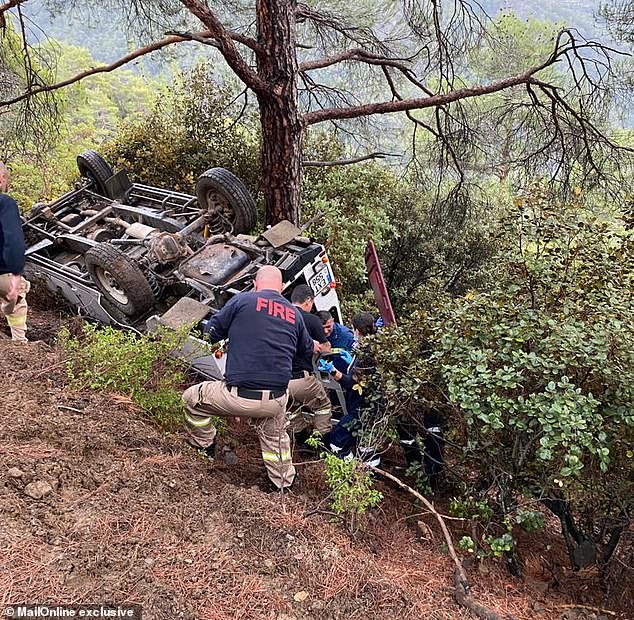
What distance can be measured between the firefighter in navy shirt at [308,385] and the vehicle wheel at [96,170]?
4363 millimetres

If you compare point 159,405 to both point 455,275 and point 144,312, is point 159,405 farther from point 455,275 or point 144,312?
point 455,275

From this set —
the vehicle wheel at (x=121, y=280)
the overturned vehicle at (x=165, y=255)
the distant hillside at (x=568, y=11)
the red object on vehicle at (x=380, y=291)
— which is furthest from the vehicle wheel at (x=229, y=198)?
the distant hillside at (x=568, y=11)

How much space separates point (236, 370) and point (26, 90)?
6544mm

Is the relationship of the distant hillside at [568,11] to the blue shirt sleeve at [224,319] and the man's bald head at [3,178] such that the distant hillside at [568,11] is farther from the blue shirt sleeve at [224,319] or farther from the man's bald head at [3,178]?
the man's bald head at [3,178]

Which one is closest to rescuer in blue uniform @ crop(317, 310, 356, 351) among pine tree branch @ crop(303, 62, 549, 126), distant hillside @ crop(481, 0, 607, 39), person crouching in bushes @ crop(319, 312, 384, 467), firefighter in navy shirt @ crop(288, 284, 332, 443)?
person crouching in bushes @ crop(319, 312, 384, 467)

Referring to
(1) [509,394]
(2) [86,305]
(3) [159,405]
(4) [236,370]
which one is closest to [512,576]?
(1) [509,394]

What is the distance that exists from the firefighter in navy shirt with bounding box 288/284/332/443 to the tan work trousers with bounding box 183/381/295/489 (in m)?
0.57

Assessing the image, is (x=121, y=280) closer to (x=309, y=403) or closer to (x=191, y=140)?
(x=309, y=403)

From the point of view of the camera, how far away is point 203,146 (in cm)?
1021

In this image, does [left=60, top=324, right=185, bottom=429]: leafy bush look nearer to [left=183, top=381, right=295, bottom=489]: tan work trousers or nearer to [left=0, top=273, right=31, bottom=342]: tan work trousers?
[left=183, top=381, right=295, bottom=489]: tan work trousers

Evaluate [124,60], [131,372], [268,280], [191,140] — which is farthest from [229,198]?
[191,140]

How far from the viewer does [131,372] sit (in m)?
4.54

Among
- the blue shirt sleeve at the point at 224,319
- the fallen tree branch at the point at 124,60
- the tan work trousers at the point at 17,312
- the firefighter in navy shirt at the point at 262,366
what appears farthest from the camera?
the fallen tree branch at the point at 124,60

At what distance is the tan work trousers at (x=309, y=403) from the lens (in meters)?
4.97
